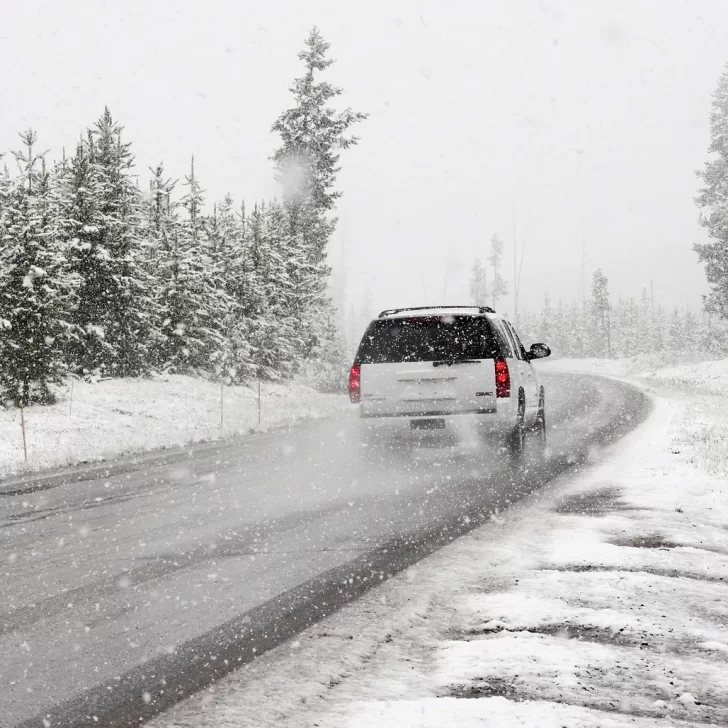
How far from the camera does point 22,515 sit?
8211mm

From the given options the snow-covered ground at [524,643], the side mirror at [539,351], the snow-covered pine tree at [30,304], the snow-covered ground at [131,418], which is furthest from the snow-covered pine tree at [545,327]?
the snow-covered ground at [524,643]

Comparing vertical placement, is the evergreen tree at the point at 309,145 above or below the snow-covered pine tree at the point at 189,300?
above

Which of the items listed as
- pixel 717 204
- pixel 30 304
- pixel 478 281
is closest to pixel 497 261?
pixel 478 281

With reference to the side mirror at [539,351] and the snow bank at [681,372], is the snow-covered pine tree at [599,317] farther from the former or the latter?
the side mirror at [539,351]

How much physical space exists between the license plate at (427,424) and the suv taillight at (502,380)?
0.86 meters

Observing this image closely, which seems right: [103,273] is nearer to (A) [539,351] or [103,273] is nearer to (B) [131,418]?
(B) [131,418]

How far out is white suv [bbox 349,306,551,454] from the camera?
11164mm

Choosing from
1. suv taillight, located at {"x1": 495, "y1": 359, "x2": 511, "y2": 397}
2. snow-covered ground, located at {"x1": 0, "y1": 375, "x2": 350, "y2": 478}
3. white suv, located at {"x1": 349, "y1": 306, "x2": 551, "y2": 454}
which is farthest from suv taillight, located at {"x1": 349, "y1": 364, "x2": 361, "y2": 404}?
snow-covered ground, located at {"x1": 0, "y1": 375, "x2": 350, "y2": 478}

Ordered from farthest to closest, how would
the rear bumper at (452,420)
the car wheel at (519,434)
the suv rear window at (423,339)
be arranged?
1. the car wheel at (519,434)
2. the suv rear window at (423,339)
3. the rear bumper at (452,420)

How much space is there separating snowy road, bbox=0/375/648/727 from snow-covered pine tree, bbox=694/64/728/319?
125 feet

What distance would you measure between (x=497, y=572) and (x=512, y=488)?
4.01 m

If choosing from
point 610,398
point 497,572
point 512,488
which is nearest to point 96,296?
point 610,398

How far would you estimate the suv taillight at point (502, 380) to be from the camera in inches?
439

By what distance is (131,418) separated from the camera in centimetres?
2269
